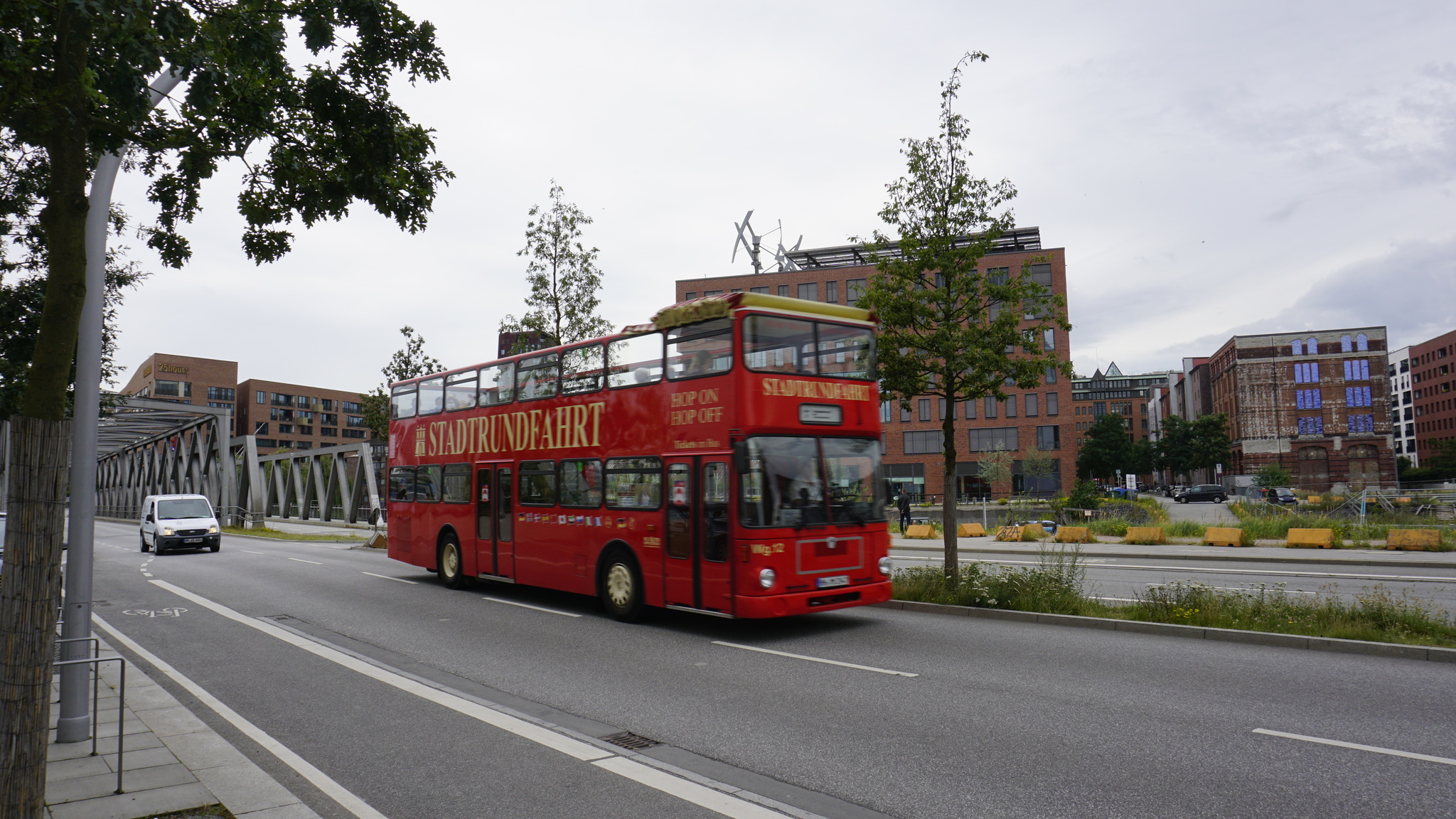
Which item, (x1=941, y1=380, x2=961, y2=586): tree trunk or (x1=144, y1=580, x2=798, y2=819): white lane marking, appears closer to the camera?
(x1=144, y1=580, x2=798, y2=819): white lane marking

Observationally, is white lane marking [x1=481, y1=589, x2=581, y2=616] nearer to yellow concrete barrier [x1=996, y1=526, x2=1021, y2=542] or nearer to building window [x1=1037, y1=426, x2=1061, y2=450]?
yellow concrete barrier [x1=996, y1=526, x2=1021, y2=542]

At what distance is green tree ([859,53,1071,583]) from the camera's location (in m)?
13.8

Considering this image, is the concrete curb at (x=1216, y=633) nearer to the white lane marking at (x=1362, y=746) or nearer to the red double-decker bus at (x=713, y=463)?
the red double-decker bus at (x=713, y=463)

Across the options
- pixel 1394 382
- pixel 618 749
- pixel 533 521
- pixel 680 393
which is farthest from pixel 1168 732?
pixel 1394 382

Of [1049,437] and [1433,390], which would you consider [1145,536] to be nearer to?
[1049,437]

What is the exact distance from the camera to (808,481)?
34.8ft

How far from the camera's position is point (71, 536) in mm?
5891

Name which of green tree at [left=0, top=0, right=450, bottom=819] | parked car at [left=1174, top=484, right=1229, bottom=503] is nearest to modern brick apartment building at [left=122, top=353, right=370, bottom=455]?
parked car at [left=1174, top=484, right=1229, bottom=503]

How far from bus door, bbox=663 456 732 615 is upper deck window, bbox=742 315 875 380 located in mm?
1389

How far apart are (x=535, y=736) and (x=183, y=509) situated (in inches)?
1103

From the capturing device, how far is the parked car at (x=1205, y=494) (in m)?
68.4

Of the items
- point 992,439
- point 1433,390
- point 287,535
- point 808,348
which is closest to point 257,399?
point 287,535

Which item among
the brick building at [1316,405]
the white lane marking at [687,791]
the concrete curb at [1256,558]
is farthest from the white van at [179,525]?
the brick building at [1316,405]

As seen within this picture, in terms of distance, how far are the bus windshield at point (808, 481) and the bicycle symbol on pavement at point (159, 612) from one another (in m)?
9.66
